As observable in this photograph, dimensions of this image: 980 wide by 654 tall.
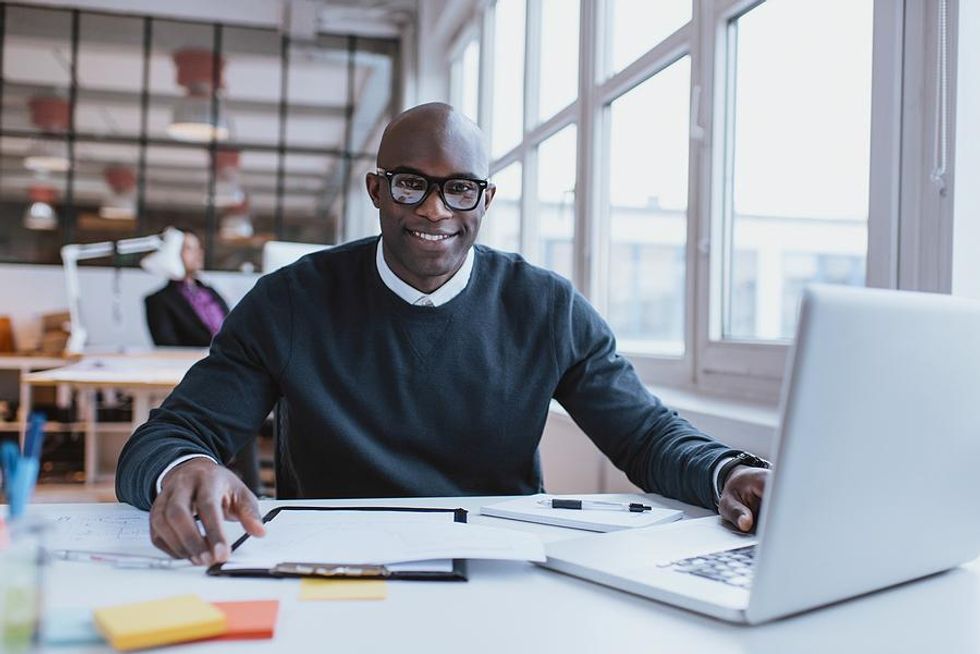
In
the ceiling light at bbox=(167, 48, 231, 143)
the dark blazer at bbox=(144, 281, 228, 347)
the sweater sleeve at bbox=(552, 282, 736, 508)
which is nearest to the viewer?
the sweater sleeve at bbox=(552, 282, 736, 508)

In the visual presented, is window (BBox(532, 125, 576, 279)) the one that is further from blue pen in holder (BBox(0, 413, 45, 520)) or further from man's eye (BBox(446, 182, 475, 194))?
blue pen in holder (BBox(0, 413, 45, 520))

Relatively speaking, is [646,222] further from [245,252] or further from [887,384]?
[245,252]

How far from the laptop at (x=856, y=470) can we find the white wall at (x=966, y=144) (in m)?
0.61

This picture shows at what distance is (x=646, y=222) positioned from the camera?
9.68 feet

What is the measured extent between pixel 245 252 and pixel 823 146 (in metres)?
5.83

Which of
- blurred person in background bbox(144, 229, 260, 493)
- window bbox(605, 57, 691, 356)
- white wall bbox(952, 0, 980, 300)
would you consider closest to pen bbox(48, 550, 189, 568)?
white wall bbox(952, 0, 980, 300)

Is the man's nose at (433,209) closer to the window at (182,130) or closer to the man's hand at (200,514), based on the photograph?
the man's hand at (200,514)

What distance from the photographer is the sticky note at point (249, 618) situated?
2.26ft

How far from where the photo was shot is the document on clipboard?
0.85 m

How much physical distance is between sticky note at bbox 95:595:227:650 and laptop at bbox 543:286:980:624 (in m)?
0.35

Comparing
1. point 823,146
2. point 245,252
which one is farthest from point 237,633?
point 245,252

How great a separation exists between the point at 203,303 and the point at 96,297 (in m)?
2.14

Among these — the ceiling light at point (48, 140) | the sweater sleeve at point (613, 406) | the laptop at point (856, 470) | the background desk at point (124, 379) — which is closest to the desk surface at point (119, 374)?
the background desk at point (124, 379)

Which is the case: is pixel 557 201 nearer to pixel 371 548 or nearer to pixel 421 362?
pixel 421 362
